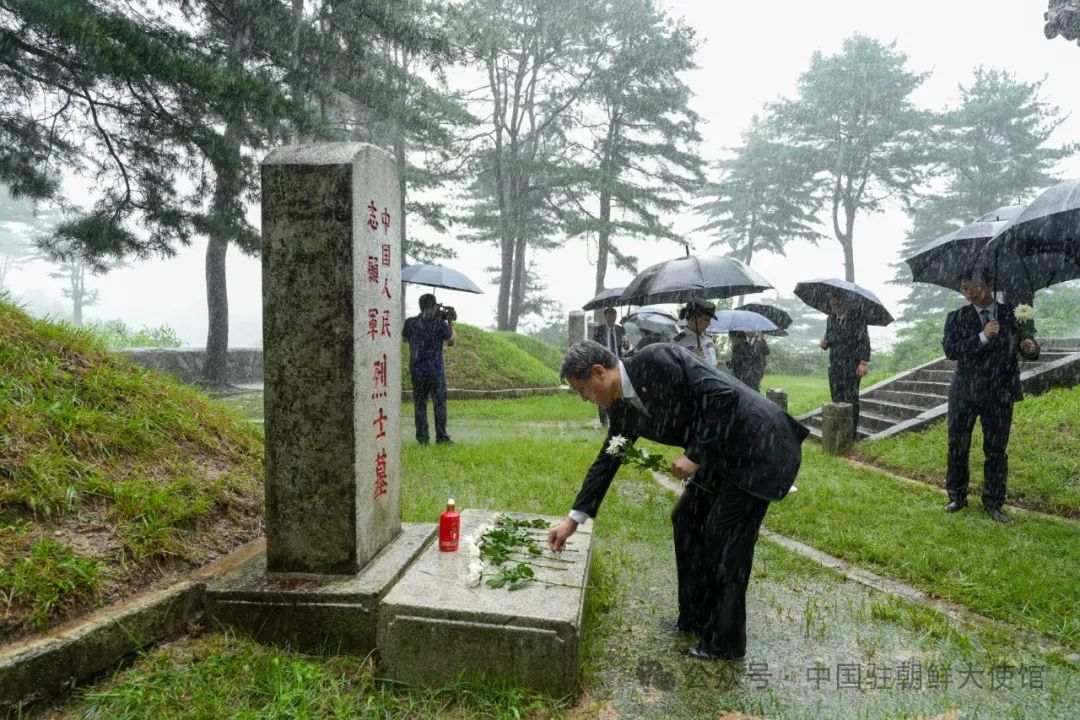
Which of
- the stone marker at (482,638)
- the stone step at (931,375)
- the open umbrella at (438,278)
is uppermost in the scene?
the open umbrella at (438,278)

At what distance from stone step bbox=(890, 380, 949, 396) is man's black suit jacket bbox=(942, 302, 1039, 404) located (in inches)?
207

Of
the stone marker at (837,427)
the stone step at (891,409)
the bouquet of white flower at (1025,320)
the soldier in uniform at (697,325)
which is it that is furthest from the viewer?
the stone step at (891,409)

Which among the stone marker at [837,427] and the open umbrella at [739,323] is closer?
the stone marker at [837,427]

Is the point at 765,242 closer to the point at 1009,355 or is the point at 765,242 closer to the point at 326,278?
the point at 1009,355

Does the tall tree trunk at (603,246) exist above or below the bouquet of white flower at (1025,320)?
above

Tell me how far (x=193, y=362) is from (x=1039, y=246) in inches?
643

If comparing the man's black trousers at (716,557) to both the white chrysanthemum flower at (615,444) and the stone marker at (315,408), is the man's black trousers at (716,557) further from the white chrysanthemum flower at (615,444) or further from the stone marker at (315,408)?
the stone marker at (315,408)

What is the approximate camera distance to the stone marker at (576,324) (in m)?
17.8

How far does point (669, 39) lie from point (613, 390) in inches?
869

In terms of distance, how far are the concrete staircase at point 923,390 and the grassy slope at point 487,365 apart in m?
6.83

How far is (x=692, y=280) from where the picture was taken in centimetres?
680

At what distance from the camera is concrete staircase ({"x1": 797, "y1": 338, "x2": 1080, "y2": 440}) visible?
8672 millimetres

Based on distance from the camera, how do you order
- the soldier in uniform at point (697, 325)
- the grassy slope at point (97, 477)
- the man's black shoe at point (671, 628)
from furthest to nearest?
the soldier in uniform at point (697, 325)
the man's black shoe at point (671, 628)
the grassy slope at point (97, 477)

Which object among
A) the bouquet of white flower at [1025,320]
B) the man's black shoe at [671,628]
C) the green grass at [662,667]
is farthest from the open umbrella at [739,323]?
the man's black shoe at [671,628]
